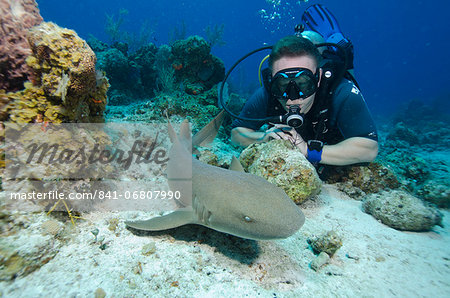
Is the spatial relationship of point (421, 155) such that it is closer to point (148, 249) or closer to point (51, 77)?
point (148, 249)

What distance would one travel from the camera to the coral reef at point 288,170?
9.94ft

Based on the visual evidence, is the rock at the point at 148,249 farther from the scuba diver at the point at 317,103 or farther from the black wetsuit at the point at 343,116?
the black wetsuit at the point at 343,116

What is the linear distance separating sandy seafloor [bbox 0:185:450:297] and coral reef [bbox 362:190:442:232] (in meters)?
0.35

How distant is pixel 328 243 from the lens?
7.39 ft

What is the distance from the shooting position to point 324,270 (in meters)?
2.10

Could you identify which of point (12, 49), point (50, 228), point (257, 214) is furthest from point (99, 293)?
point (12, 49)

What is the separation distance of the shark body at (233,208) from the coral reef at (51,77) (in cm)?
166

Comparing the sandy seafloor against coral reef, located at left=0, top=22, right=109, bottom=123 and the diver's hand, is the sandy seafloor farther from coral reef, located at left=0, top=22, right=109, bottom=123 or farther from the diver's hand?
the diver's hand

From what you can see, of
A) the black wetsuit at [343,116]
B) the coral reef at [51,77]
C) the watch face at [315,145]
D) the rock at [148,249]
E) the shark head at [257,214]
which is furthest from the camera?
the watch face at [315,145]

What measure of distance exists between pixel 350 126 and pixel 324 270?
2728 millimetres

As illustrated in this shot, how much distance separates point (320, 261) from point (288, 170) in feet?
4.30

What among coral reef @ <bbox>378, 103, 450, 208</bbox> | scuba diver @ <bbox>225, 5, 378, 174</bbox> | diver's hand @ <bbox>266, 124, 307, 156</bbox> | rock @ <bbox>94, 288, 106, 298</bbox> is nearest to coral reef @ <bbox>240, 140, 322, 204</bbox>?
Answer: diver's hand @ <bbox>266, 124, 307, 156</bbox>

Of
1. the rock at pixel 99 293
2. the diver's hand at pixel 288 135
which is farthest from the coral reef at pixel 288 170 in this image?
the rock at pixel 99 293

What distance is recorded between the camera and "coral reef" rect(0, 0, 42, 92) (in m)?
2.32
